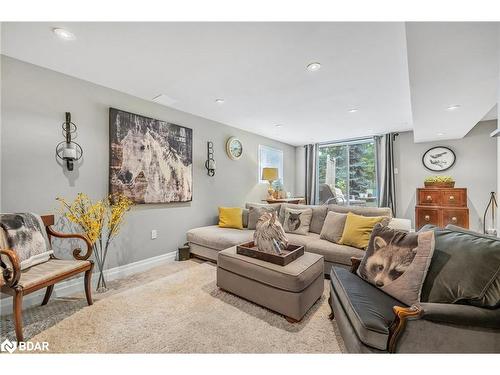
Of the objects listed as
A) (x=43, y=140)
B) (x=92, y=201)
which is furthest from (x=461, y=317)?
(x=43, y=140)

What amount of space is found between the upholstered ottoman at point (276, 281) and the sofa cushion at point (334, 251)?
1.67 feet

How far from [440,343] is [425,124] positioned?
3.33 meters

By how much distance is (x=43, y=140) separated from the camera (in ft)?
6.98

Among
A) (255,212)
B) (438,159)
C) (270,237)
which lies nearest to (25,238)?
(270,237)

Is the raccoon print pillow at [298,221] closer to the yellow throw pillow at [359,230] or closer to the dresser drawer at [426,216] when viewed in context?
the yellow throw pillow at [359,230]

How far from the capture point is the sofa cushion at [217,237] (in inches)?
116

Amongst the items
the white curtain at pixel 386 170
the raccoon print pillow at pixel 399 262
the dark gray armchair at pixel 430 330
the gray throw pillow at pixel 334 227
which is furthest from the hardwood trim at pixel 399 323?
the white curtain at pixel 386 170

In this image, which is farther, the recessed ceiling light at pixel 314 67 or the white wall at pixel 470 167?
the white wall at pixel 470 167

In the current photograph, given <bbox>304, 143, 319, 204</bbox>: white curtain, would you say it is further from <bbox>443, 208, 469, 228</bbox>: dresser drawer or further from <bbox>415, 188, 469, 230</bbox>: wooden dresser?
<bbox>443, 208, 469, 228</bbox>: dresser drawer

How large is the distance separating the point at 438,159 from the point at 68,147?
6.12 m

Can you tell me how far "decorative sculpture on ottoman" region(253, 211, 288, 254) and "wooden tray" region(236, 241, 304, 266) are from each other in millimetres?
59

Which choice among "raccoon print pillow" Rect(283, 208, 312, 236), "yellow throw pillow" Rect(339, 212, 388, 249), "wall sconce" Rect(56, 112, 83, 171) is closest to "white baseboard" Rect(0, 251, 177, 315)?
"wall sconce" Rect(56, 112, 83, 171)

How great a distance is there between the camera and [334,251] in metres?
2.55

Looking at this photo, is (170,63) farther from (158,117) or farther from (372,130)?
(372,130)
